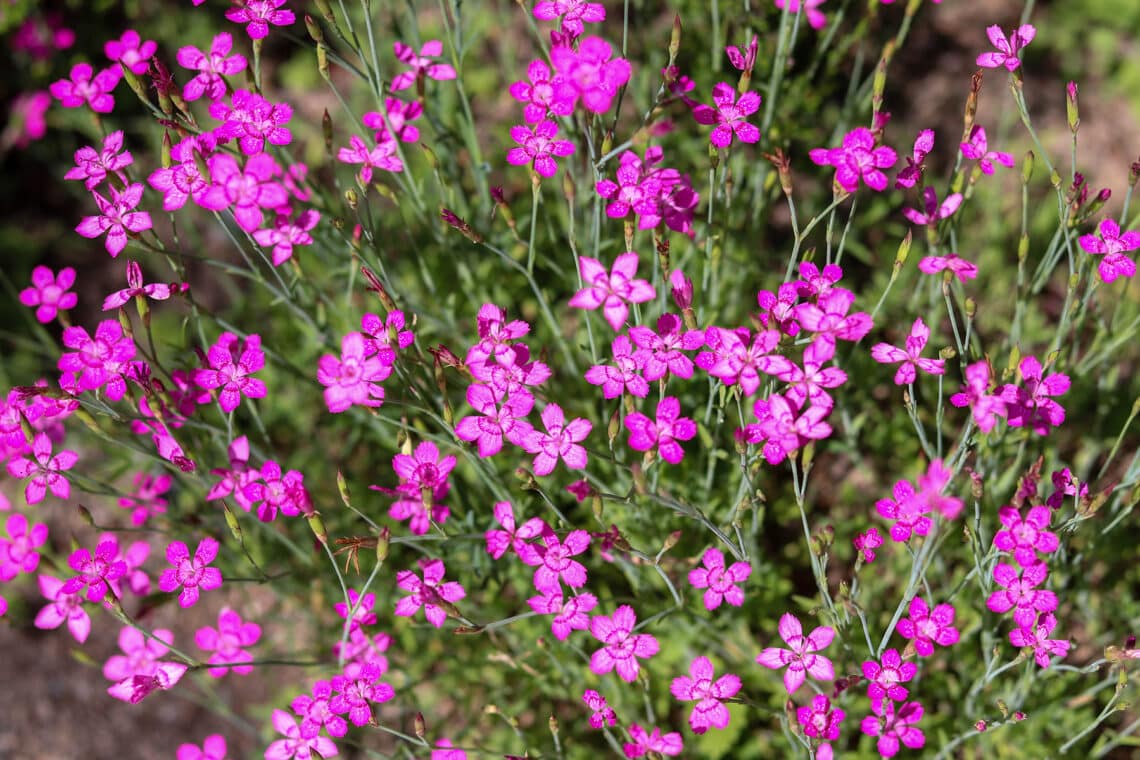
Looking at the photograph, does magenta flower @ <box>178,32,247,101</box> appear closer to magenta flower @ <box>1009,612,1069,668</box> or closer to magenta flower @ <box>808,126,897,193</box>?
magenta flower @ <box>808,126,897,193</box>

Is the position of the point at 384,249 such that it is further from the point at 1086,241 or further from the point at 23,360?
the point at 1086,241

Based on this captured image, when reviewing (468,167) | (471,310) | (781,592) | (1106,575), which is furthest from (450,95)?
(1106,575)

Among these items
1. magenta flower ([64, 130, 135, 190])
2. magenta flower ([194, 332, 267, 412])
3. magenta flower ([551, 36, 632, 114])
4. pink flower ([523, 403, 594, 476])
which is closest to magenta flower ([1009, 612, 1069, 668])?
pink flower ([523, 403, 594, 476])

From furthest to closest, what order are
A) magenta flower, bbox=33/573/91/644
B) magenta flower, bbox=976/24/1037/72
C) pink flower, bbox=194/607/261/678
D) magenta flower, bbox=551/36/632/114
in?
1. pink flower, bbox=194/607/261/678
2. magenta flower, bbox=33/573/91/644
3. magenta flower, bbox=976/24/1037/72
4. magenta flower, bbox=551/36/632/114

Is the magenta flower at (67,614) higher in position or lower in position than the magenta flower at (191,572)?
lower

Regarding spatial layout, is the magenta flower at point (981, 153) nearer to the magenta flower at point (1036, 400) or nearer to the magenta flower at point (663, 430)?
the magenta flower at point (1036, 400)

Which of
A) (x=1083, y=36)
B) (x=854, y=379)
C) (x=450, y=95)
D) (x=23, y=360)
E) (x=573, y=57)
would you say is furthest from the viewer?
(x=1083, y=36)

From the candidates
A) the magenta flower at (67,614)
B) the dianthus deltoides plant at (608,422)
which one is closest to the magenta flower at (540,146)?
the dianthus deltoides plant at (608,422)
